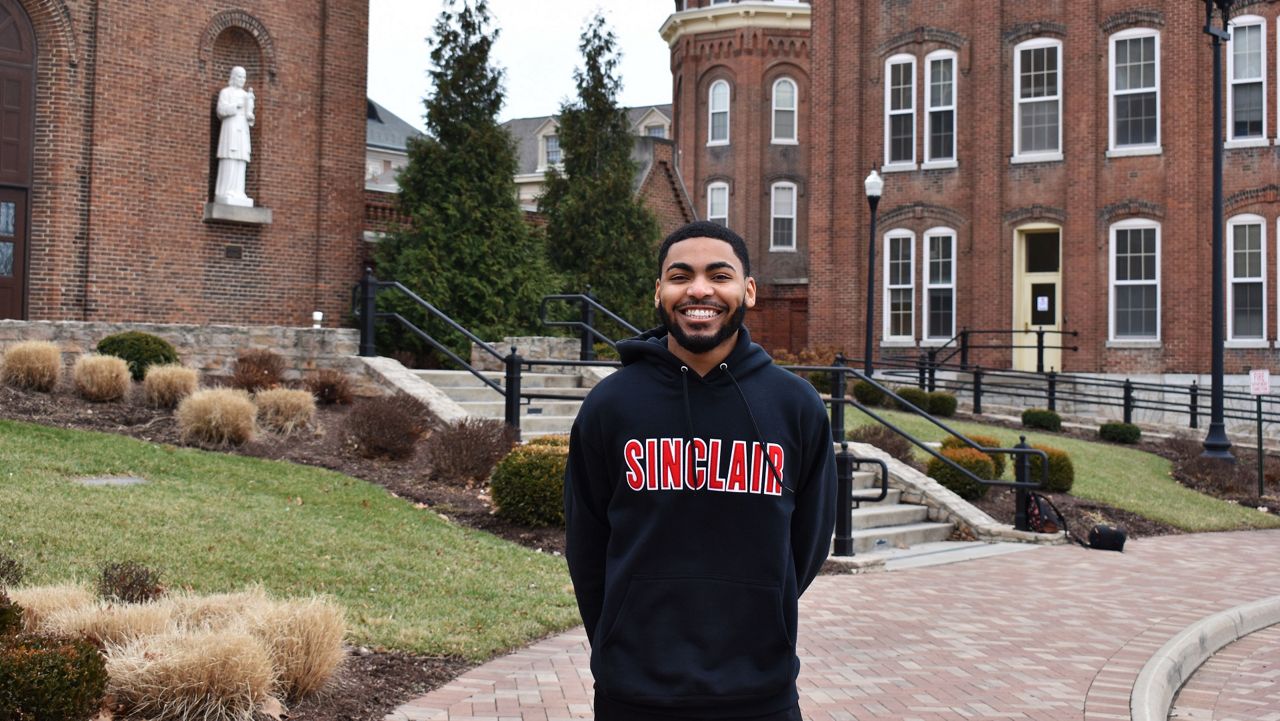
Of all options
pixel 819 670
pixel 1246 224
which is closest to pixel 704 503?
pixel 819 670

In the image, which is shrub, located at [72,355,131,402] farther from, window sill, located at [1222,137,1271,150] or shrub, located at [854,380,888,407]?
window sill, located at [1222,137,1271,150]

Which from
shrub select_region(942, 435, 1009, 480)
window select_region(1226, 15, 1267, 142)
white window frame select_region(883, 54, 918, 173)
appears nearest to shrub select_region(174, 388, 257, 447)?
shrub select_region(942, 435, 1009, 480)

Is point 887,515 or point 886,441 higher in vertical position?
point 886,441

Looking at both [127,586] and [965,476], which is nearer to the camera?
[127,586]

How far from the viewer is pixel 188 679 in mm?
5047

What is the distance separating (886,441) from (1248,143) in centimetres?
1510

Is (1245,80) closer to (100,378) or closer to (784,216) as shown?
(784,216)

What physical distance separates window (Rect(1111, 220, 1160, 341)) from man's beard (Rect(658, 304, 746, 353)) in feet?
84.3

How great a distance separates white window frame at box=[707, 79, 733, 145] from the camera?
43.1 meters

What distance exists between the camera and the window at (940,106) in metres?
29.2

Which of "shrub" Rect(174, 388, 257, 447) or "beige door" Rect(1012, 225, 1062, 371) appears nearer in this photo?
"shrub" Rect(174, 388, 257, 447)

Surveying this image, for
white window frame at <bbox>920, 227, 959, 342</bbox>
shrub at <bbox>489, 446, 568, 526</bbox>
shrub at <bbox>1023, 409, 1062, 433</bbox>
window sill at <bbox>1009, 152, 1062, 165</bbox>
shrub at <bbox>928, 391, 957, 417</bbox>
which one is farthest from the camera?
white window frame at <bbox>920, 227, 959, 342</bbox>

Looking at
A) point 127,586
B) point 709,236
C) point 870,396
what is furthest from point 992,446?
point 709,236

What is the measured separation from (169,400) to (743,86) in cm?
3195
